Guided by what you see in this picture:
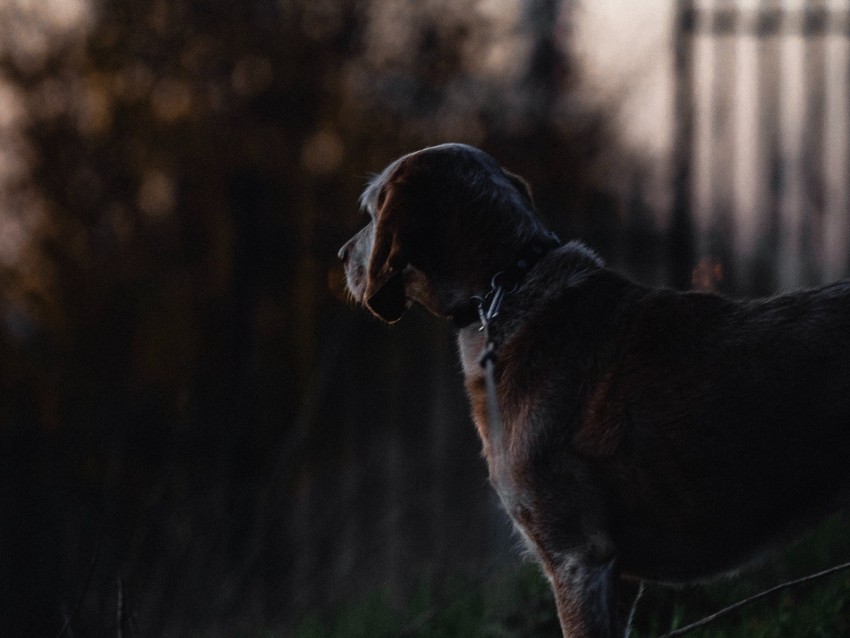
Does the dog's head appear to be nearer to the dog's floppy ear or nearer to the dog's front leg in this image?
the dog's floppy ear

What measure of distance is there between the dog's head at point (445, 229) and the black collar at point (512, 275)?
0.05ft

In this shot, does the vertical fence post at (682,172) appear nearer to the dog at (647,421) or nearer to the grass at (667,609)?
the grass at (667,609)

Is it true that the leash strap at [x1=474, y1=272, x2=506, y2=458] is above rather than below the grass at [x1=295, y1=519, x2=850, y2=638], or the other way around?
above

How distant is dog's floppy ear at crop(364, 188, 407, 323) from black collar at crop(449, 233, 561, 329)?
20cm

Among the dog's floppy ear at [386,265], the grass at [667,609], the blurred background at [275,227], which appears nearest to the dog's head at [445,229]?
the dog's floppy ear at [386,265]

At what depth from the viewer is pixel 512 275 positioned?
3.12 m

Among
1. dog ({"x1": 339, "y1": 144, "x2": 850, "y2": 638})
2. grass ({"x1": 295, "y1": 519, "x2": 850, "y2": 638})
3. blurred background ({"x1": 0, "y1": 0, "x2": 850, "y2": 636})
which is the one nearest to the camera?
dog ({"x1": 339, "y1": 144, "x2": 850, "y2": 638})

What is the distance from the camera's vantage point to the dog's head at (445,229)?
3.10m

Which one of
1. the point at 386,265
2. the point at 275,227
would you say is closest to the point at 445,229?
the point at 386,265

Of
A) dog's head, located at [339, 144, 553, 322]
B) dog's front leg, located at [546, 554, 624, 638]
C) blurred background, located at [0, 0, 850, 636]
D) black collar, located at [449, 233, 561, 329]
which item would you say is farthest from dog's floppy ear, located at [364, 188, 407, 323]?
blurred background, located at [0, 0, 850, 636]

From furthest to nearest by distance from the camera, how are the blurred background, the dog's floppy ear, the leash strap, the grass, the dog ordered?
the blurred background
the grass
the dog's floppy ear
the dog
the leash strap

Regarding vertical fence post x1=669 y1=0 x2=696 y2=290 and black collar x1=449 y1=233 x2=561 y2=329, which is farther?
vertical fence post x1=669 y1=0 x2=696 y2=290

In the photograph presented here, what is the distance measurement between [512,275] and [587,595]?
3.17 feet

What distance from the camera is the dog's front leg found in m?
2.76
